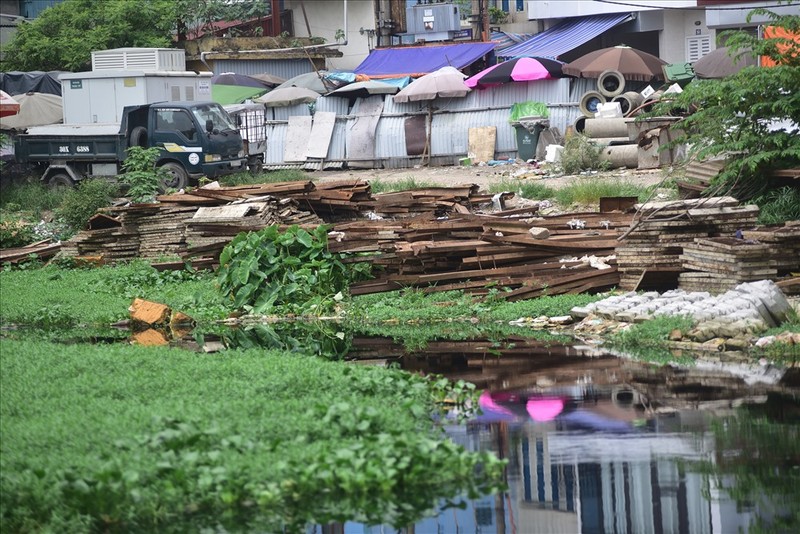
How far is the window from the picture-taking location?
143 ft

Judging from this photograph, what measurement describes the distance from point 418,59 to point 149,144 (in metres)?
14.7

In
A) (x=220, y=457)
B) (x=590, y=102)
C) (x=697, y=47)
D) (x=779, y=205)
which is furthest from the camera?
(x=697, y=47)

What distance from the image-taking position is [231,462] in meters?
8.95

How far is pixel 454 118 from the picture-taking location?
125 feet

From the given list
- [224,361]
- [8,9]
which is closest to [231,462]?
[224,361]

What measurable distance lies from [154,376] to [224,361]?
3.66 ft

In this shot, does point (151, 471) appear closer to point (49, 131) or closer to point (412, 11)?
point (49, 131)

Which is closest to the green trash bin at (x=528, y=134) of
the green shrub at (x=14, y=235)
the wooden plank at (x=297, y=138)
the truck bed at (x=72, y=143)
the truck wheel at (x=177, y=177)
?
the wooden plank at (x=297, y=138)

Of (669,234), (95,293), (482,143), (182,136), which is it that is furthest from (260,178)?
(669,234)

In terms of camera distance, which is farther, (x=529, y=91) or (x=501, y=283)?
(x=529, y=91)

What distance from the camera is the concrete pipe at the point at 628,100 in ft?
114

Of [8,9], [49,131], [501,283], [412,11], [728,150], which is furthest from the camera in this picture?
[8,9]

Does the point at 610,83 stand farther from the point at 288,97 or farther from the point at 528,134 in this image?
the point at 288,97

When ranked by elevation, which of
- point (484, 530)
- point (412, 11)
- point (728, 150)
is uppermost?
point (412, 11)
